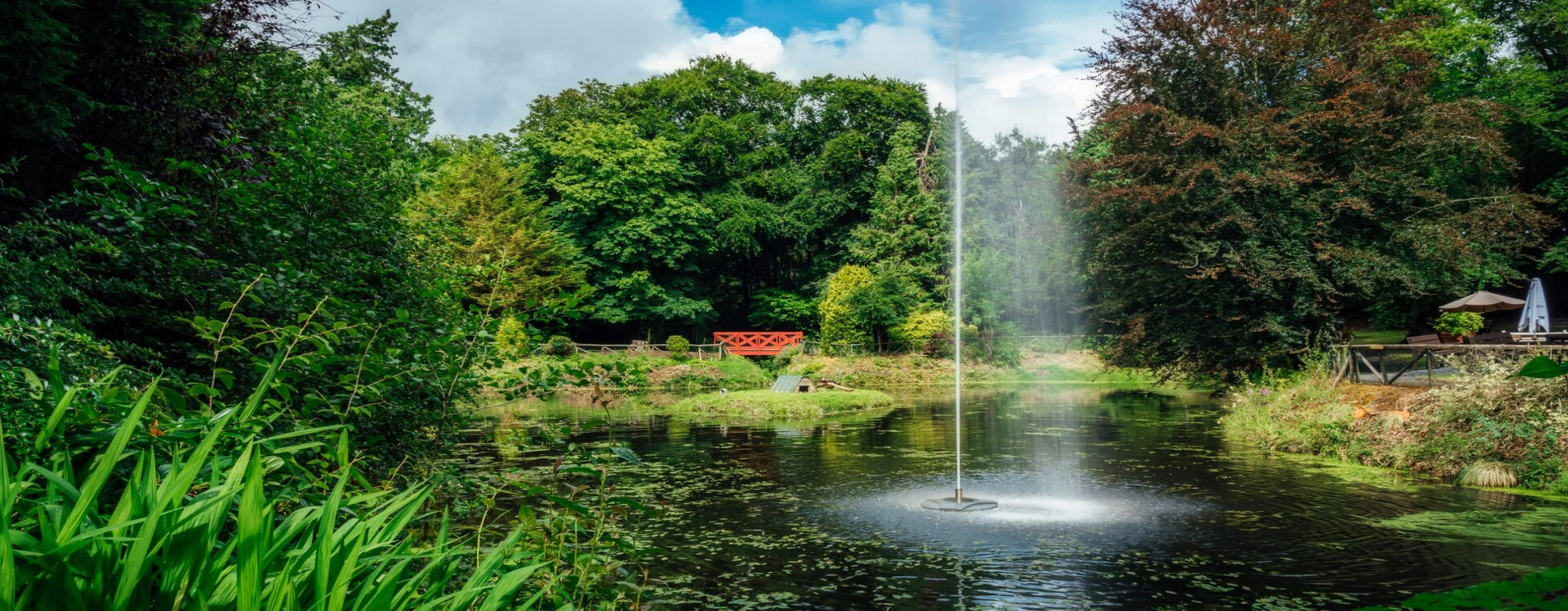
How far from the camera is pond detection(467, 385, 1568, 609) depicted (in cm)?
740

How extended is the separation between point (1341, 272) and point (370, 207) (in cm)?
1899

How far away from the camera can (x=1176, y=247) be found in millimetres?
21188

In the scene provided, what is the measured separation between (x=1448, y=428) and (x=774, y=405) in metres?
15.1

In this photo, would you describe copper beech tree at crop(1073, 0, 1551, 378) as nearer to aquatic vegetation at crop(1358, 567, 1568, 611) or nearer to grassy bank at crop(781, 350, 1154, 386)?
grassy bank at crop(781, 350, 1154, 386)

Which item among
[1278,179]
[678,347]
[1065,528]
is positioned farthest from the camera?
[678,347]

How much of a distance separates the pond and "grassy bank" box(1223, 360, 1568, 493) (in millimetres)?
601

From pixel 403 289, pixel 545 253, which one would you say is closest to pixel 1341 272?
pixel 403 289

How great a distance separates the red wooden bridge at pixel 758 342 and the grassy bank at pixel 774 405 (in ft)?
50.2

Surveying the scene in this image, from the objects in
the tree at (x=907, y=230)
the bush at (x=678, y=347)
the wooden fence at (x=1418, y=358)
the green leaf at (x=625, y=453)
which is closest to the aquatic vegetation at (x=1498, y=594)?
the green leaf at (x=625, y=453)

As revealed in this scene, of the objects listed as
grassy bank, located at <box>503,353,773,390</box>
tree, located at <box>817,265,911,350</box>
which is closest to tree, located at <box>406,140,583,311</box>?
grassy bank, located at <box>503,353,773,390</box>

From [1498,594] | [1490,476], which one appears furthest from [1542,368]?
[1490,476]

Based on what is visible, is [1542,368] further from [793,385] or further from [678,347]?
[678,347]

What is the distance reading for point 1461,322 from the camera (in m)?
26.2

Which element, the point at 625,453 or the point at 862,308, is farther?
the point at 862,308
